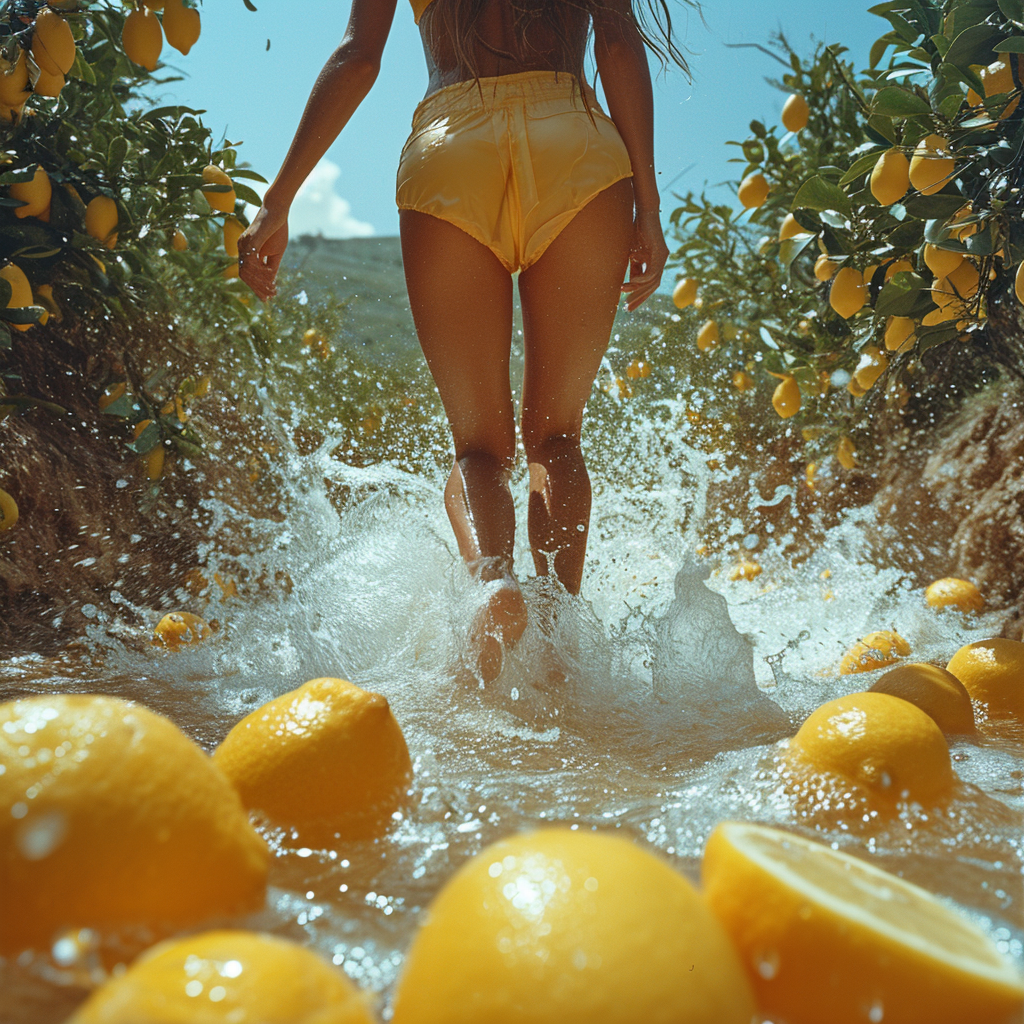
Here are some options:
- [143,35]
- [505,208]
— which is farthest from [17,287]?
[505,208]

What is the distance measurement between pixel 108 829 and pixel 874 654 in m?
1.74

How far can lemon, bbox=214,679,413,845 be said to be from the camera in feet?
2.68

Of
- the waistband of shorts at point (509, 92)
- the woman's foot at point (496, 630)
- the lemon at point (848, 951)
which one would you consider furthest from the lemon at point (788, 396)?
the lemon at point (848, 951)

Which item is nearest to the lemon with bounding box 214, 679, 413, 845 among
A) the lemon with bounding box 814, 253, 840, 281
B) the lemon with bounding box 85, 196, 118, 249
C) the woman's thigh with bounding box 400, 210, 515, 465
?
the woman's thigh with bounding box 400, 210, 515, 465

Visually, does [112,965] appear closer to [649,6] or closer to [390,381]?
[649,6]

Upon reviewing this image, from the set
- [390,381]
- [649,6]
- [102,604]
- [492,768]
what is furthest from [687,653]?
[390,381]

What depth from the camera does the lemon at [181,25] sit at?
5.92 feet

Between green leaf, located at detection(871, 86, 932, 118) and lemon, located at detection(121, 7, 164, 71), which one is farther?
lemon, located at detection(121, 7, 164, 71)

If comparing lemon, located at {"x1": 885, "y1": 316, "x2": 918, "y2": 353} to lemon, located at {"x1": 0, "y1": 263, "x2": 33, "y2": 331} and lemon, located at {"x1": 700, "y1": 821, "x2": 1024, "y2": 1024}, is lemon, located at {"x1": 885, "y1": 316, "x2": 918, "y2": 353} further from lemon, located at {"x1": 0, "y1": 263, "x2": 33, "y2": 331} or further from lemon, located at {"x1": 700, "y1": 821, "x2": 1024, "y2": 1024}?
lemon, located at {"x1": 0, "y1": 263, "x2": 33, "y2": 331}

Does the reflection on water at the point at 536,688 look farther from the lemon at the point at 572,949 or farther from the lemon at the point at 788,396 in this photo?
the lemon at the point at 788,396

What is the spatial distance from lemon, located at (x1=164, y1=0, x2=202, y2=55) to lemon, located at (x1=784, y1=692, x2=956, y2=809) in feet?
6.18

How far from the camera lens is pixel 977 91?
155cm

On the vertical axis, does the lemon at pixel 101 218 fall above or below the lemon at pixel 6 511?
above

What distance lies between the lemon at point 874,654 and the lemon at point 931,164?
98 centimetres
